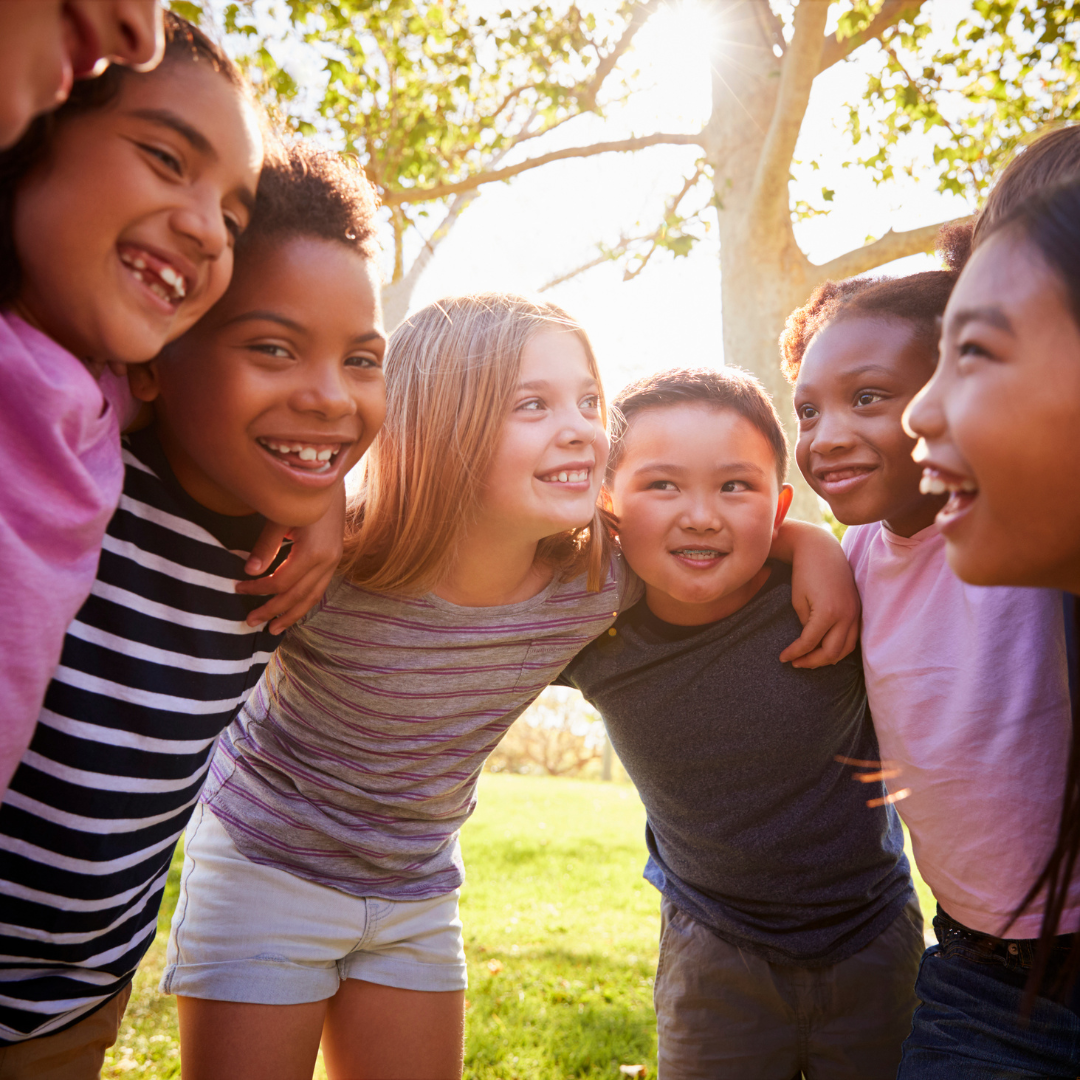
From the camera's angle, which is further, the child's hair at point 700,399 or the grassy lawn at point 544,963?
the grassy lawn at point 544,963

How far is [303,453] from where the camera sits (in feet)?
6.24

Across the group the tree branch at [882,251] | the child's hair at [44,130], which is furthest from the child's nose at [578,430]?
the tree branch at [882,251]

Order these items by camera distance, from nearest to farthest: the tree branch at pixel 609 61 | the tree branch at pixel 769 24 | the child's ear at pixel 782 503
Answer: the child's ear at pixel 782 503, the tree branch at pixel 769 24, the tree branch at pixel 609 61

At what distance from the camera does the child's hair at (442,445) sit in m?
2.41

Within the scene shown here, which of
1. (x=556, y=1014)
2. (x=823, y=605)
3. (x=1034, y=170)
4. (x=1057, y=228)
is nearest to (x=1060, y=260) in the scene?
(x=1057, y=228)

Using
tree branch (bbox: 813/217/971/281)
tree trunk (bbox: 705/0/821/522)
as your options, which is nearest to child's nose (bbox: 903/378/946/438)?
tree trunk (bbox: 705/0/821/522)

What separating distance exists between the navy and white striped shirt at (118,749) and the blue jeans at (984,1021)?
1708 millimetres

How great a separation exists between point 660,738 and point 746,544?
24.1 inches

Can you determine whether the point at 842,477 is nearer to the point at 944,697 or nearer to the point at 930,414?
Answer: the point at 944,697

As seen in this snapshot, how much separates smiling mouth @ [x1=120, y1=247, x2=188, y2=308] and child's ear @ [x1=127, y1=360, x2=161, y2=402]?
0.32 meters

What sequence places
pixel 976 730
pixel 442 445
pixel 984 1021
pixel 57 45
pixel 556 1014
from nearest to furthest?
pixel 57 45, pixel 984 1021, pixel 976 730, pixel 442 445, pixel 556 1014

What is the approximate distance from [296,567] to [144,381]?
515 millimetres

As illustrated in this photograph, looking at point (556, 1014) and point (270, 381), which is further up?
point (270, 381)

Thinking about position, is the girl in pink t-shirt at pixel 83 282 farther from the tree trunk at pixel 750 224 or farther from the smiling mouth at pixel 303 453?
the tree trunk at pixel 750 224
